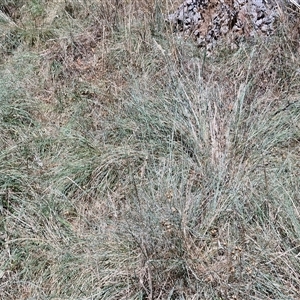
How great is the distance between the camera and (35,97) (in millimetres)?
2908

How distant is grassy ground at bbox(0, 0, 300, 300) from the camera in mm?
1808

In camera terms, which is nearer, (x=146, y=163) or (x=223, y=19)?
(x=146, y=163)

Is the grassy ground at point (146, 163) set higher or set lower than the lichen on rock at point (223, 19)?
lower

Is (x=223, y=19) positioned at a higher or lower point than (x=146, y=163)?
higher

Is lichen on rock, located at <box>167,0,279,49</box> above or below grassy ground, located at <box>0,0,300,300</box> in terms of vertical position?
above

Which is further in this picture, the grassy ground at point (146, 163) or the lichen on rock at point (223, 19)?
the lichen on rock at point (223, 19)

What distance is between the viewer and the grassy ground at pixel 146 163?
5.93 feet

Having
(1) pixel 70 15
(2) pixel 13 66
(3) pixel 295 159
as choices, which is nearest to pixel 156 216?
(3) pixel 295 159

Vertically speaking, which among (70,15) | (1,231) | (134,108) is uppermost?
(70,15)

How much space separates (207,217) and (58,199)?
751mm

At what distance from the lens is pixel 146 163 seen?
2.27 m

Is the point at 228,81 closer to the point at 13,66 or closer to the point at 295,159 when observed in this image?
the point at 295,159

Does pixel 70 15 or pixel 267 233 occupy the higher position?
pixel 70 15

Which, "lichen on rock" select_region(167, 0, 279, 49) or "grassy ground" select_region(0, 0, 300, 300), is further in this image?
"lichen on rock" select_region(167, 0, 279, 49)
